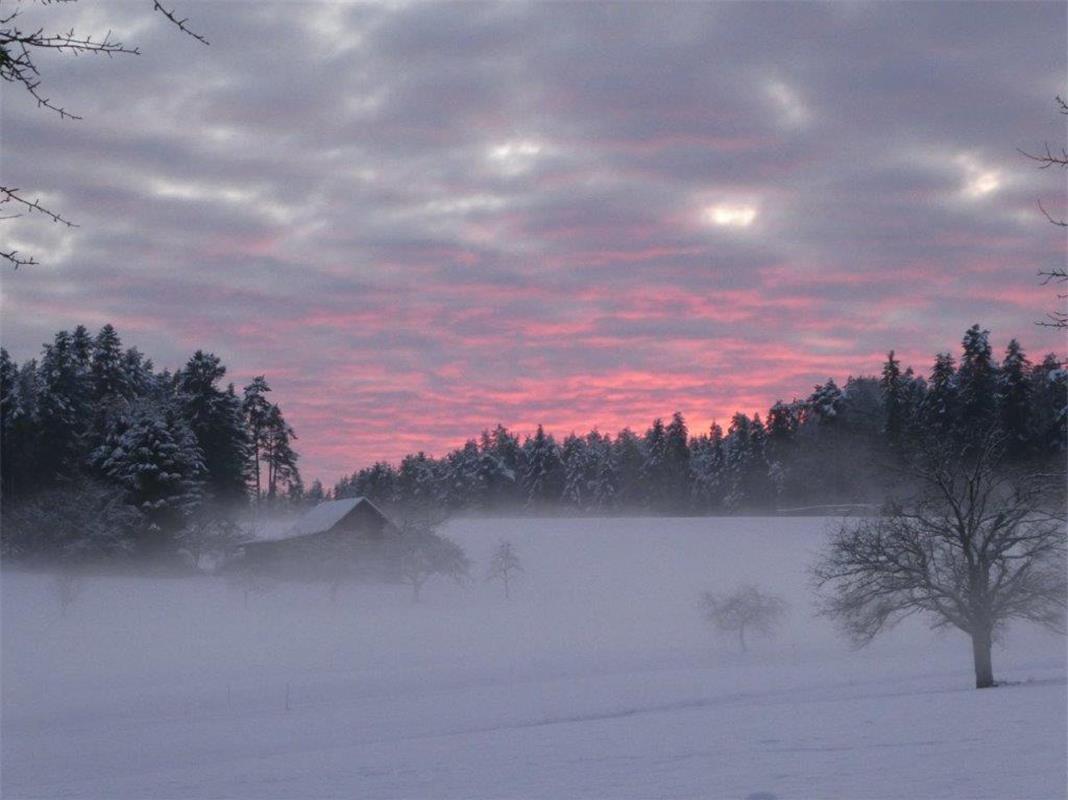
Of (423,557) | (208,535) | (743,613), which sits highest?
(208,535)

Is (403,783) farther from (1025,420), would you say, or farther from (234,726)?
(1025,420)

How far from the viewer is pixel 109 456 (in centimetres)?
6512

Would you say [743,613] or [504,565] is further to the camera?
[504,565]

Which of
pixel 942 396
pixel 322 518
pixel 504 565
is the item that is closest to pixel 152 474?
pixel 322 518

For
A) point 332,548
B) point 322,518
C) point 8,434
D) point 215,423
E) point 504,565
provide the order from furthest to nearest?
point 215,423 → point 8,434 → point 322,518 → point 504,565 → point 332,548

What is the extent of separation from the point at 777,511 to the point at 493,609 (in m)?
46.0

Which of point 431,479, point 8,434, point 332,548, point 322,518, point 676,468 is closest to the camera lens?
point 332,548

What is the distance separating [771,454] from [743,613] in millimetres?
59121

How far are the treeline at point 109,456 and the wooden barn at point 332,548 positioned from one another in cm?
421

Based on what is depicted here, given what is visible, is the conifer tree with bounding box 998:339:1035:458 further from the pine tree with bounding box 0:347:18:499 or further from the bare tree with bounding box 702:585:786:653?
the pine tree with bounding box 0:347:18:499

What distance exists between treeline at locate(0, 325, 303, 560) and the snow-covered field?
3602 mm

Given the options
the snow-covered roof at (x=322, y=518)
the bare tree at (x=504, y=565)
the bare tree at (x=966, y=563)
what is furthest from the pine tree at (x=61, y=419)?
the bare tree at (x=966, y=563)

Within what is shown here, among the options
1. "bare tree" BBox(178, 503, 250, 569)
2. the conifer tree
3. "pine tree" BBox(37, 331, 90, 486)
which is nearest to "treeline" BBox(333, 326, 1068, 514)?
the conifer tree

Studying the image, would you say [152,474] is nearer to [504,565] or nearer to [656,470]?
[504,565]
